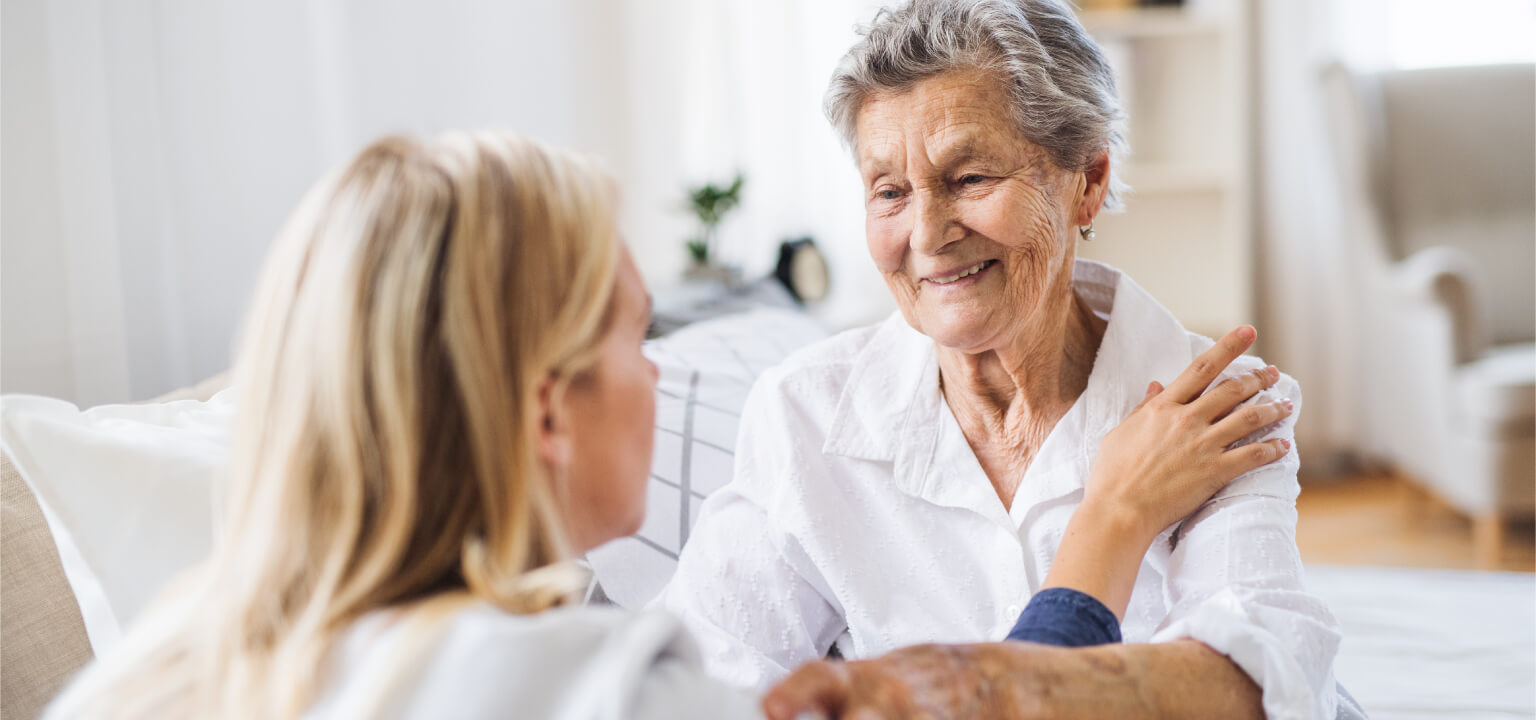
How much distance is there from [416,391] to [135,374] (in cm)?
97

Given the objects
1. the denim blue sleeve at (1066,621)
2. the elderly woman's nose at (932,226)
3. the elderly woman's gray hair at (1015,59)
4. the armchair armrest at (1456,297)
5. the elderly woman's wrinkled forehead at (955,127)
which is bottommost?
the armchair armrest at (1456,297)

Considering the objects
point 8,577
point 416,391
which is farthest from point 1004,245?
point 8,577

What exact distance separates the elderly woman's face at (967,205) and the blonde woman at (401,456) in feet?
1.85

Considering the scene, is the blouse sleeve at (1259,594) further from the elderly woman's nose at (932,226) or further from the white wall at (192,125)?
the white wall at (192,125)

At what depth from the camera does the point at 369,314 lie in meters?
0.68

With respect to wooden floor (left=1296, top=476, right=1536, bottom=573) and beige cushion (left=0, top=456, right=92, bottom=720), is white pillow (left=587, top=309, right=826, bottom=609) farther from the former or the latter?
wooden floor (left=1296, top=476, right=1536, bottom=573)

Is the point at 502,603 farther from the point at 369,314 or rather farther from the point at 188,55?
the point at 188,55

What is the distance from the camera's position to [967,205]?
1.25m

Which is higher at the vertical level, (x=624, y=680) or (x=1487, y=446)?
(x=624, y=680)

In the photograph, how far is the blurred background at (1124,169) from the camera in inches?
59.1

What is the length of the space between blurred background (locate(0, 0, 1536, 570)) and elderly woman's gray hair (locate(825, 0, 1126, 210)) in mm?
592

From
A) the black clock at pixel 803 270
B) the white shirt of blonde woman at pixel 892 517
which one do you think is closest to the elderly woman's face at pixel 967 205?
the white shirt of blonde woman at pixel 892 517

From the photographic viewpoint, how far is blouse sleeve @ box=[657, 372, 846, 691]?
1214 mm

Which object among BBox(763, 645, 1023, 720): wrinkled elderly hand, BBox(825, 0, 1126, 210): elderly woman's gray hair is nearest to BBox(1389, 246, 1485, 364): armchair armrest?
BBox(825, 0, 1126, 210): elderly woman's gray hair
